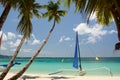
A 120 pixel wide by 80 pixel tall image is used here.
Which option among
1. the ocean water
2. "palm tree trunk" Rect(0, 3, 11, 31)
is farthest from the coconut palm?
the ocean water

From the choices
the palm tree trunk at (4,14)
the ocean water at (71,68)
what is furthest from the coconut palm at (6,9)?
the ocean water at (71,68)

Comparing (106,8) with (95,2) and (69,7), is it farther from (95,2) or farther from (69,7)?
(69,7)

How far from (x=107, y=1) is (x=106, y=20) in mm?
1946

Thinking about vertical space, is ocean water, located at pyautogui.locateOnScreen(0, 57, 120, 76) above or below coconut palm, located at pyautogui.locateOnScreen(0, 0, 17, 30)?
below

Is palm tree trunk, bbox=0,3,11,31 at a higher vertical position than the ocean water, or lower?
higher

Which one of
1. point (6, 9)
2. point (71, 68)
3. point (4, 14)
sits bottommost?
point (71, 68)

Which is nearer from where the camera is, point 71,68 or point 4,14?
point 4,14

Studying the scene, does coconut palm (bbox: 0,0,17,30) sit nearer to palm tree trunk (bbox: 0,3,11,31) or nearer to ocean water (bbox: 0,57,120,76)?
palm tree trunk (bbox: 0,3,11,31)

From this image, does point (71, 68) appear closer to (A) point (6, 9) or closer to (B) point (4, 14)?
(A) point (6, 9)

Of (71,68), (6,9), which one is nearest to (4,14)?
(6,9)

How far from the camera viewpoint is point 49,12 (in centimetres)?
2898

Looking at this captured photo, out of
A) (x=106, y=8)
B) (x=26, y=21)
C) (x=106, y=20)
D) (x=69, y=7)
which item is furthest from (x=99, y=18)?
(x=26, y=21)

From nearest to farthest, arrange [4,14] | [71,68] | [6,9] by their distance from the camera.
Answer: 1. [4,14]
2. [6,9]
3. [71,68]

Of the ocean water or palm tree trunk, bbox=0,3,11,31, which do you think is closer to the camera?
palm tree trunk, bbox=0,3,11,31
